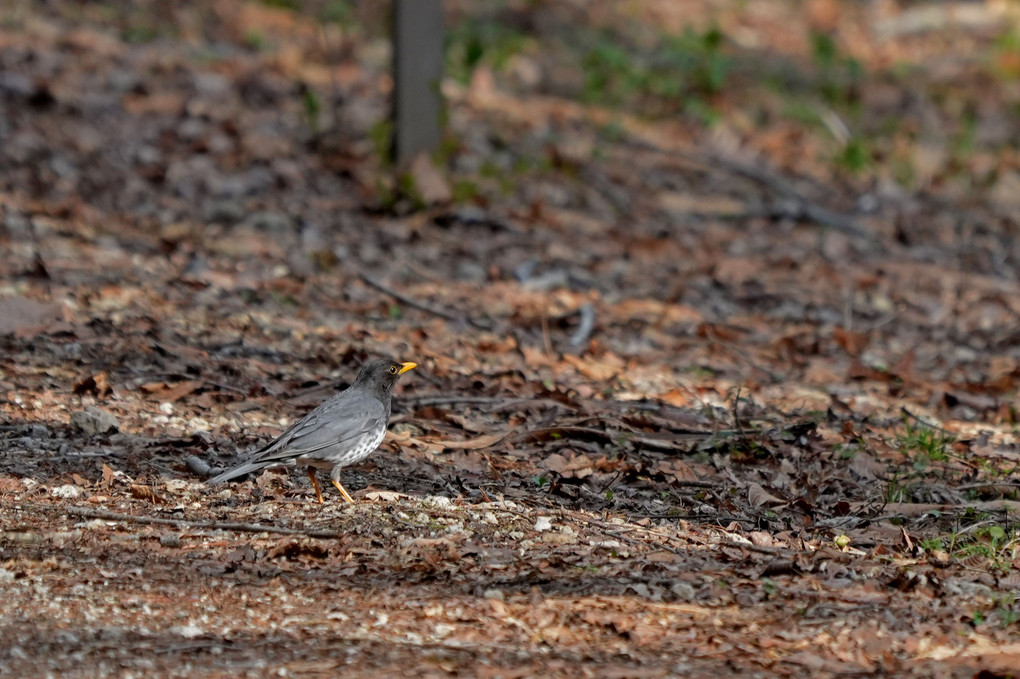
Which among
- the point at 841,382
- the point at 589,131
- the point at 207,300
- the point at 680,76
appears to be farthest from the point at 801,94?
the point at 207,300

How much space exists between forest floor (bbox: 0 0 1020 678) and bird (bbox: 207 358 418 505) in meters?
0.17

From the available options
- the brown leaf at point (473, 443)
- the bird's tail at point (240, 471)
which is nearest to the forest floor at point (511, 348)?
the brown leaf at point (473, 443)

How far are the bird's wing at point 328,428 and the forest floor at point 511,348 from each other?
261 millimetres

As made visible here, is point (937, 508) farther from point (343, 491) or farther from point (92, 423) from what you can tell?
point (92, 423)

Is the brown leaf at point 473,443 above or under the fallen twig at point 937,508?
under

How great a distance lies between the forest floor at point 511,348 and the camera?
3.96m

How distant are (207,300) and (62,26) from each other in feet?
16.4

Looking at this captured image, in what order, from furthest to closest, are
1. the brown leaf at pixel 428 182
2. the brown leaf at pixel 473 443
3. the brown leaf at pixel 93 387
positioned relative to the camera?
the brown leaf at pixel 428 182, the brown leaf at pixel 93 387, the brown leaf at pixel 473 443

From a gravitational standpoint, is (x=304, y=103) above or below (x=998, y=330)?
above

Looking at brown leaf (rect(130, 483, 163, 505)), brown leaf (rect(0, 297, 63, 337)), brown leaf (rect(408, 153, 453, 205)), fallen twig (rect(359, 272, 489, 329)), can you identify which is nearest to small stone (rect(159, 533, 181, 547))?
brown leaf (rect(130, 483, 163, 505))

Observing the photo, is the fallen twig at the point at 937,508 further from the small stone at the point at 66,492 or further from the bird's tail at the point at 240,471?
the small stone at the point at 66,492

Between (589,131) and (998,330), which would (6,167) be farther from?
(998,330)

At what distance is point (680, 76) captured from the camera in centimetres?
1304

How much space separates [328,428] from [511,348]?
2382 mm
